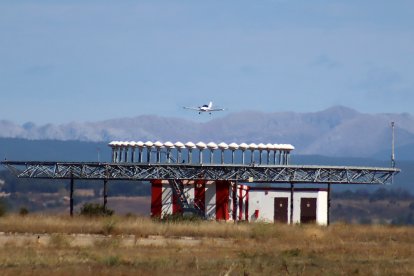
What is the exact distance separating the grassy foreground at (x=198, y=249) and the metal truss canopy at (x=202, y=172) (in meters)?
8.23

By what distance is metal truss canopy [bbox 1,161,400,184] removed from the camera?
328 feet

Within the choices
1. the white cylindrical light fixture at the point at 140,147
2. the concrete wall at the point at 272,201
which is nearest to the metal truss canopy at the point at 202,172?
the white cylindrical light fixture at the point at 140,147

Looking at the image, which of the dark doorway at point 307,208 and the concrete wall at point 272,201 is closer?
the concrete wall at point 272,201

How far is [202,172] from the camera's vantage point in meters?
100

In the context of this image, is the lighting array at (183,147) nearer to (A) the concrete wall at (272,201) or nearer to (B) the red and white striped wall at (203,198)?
(B) the red and white striped wall at (203,198)

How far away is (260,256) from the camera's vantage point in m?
58.6

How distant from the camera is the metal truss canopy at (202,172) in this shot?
100125mm

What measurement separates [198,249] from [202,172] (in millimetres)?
35664

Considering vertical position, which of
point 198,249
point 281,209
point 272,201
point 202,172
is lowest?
point 198,249

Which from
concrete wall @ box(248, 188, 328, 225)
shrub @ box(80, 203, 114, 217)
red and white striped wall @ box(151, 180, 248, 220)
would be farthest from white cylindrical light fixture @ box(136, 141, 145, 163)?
concrete wall @ box(248, 188, 328, 225)

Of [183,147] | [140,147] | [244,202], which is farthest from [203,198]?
[140,147]

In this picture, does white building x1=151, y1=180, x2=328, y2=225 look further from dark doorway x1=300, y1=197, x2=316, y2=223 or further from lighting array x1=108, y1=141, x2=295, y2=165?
lighting array x1=108, y1=141, x2=295, y2=165

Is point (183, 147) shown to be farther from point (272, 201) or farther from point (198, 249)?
point (198, 249)

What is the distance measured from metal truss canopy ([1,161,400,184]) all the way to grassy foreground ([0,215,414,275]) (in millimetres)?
8232
